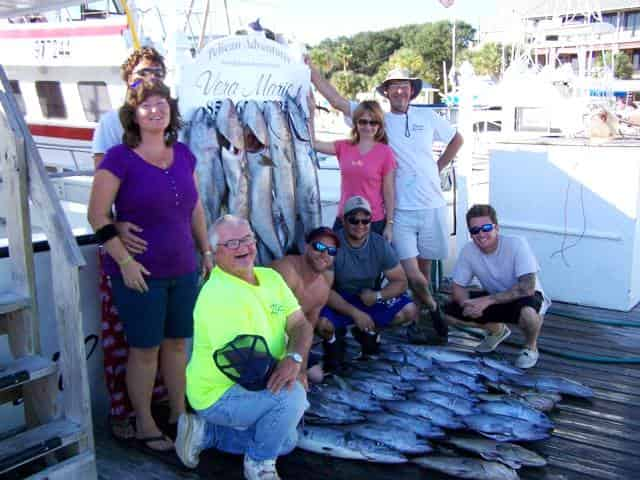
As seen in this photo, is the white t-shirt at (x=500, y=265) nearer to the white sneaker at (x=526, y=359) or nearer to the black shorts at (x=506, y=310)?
the black shorts at (x=506, y=310)


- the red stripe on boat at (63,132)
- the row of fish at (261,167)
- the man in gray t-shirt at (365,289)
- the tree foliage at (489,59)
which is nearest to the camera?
the row of fish at (261,167)

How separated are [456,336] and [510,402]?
5.44 feet

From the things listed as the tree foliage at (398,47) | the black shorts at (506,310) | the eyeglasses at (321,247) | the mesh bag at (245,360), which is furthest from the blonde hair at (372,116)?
the tree foliage at (398,47)

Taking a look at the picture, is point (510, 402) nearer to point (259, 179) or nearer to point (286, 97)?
point (259, 179)

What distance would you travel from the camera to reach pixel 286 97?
4281 mm

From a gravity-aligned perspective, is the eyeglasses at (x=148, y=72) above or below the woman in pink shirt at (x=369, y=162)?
above

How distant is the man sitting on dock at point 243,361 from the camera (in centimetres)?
290

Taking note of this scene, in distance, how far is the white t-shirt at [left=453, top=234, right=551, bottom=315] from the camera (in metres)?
4.69

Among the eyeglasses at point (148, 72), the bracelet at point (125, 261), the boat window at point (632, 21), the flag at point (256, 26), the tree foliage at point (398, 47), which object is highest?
the tree foliage at point (398, 47)

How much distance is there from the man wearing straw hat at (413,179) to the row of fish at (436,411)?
0.80m

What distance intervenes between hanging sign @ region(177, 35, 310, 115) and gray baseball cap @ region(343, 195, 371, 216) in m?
0.83

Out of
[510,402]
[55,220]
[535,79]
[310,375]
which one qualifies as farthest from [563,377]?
[535,79]

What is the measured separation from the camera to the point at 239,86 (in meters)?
4.03

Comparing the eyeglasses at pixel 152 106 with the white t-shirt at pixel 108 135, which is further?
the white t-shirt at pixel 108 135
